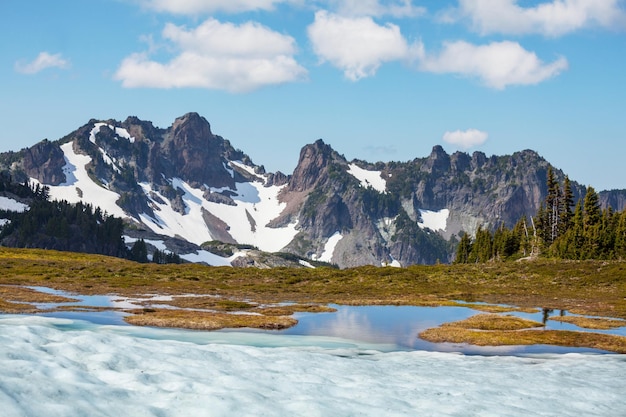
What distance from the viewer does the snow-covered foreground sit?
1898cm

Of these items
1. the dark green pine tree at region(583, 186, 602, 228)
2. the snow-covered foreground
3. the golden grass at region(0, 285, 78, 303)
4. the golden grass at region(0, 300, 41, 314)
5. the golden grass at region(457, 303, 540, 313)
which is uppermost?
the dark green pine tree at region(583, 186, 602, 228)

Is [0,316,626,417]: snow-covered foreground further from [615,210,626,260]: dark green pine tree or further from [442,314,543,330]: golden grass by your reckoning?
[615,210,626,260]: dark green pine tree

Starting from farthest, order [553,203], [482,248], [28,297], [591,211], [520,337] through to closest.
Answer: [482,248] < [553,203] < [591,211] < [28,297] < [520,337]

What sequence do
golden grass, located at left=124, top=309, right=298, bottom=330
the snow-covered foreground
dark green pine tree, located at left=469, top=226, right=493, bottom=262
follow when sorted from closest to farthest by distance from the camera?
the snow-covered foreground, golden grass, located at left=124, top=309, right=298, bottom=330, dark green pine tree, located at left=469, top=226, right=493, bottom=262

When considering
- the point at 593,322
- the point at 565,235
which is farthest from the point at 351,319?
the point at 565,235

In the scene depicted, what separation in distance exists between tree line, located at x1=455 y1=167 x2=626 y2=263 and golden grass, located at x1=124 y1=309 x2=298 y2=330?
92.3 metres

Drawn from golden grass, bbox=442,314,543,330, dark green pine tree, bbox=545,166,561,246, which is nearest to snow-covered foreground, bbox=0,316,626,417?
golden grass, bbox=442,314,543,330

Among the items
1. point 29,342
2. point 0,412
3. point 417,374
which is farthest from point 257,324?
point 0,412

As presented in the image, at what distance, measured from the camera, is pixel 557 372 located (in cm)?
3019

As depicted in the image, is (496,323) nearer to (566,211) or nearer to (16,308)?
(16,308)

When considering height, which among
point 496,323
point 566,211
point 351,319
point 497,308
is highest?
point 566,211

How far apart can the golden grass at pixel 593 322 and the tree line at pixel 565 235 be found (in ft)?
227

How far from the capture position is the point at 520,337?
143ft

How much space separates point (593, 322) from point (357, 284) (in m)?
52.2
